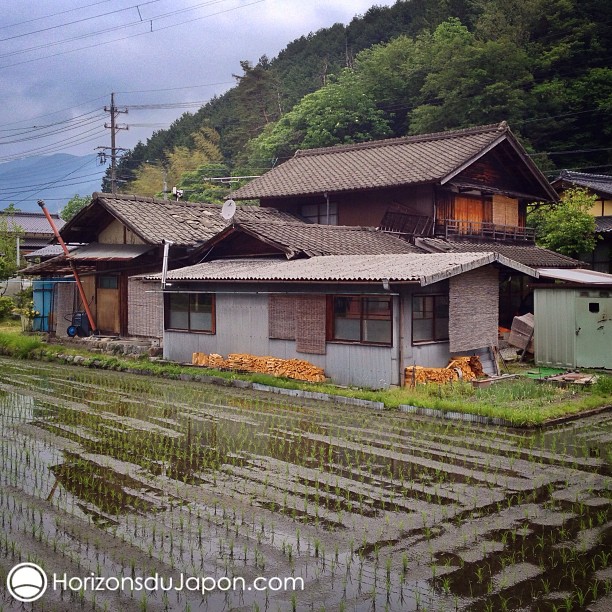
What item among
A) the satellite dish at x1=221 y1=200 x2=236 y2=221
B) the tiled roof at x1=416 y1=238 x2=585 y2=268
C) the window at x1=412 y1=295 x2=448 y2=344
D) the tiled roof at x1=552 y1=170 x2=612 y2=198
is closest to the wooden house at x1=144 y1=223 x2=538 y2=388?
the window at x1=412 y1=295 x2=448 y2=344

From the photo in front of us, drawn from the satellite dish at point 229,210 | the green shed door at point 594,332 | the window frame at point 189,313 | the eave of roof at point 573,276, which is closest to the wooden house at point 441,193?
the eave of roof at point 573,276

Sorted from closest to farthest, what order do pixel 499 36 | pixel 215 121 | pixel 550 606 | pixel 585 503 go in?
pixel 550 606 < pixel 585 503 < pixel 499 36 < pixel 215 121

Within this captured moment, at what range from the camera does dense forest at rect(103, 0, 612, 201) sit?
137ft

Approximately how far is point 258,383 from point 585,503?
365 inches

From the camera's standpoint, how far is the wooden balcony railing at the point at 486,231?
77.0 feet

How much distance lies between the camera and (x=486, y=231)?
25016 mm

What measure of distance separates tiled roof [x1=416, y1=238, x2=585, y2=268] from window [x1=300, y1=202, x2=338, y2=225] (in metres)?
4.67

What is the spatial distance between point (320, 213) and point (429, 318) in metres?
12.0

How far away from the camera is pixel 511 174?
1052 inches

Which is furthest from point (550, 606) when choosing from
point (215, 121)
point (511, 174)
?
point (215, 121)

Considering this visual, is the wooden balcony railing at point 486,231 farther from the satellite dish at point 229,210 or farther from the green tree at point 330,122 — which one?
the green tree at point 330,122

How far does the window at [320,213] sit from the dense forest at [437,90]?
1916 cm

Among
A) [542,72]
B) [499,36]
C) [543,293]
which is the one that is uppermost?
[499,36]

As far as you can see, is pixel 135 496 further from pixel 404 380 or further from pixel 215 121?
pixel 215 121
